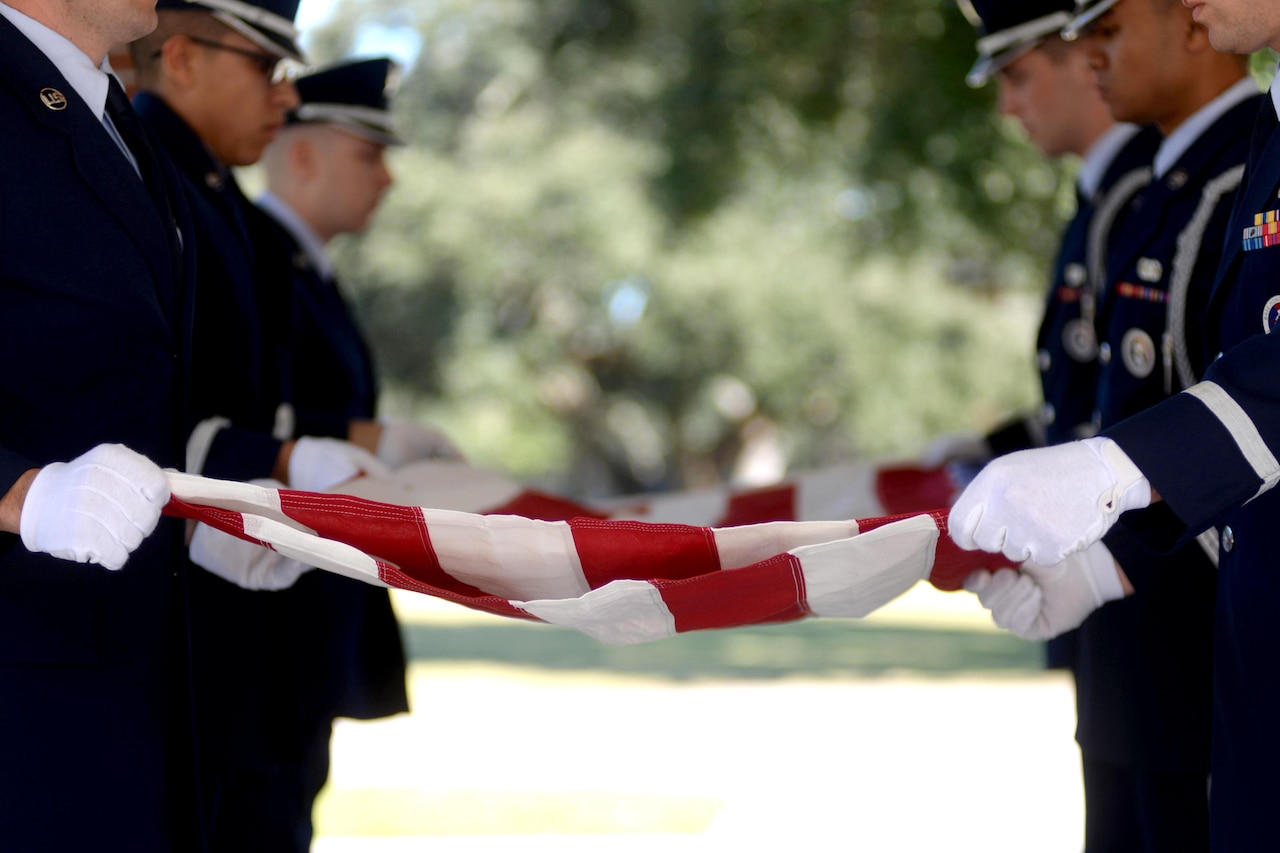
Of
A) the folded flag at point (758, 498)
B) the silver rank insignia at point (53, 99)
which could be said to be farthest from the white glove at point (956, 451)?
the silver rank insignia at point (53, 99)

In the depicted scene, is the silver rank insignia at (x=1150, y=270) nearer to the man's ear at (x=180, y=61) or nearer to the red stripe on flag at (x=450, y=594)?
the red stripe on flag at (x=450, y=594)

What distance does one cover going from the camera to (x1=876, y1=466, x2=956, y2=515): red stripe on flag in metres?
3.95

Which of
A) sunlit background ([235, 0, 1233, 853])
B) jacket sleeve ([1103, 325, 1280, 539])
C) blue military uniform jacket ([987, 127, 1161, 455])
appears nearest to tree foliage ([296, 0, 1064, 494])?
sunlit background ([235, 0, 1233, 853])

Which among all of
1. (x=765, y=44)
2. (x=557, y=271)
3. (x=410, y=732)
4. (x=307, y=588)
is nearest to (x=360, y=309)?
(x=557, y=271)

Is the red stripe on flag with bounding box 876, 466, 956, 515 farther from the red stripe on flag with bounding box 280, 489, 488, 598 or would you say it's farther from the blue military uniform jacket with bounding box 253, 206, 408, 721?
the red stripe on flag with bounding box 280, 489, 488, 598

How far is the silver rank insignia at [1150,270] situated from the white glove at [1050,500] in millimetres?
963

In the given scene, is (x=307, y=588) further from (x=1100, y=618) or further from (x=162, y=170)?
(x=1100, y=618)

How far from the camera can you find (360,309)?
25062 millimetres

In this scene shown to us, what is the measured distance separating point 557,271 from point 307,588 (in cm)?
2065

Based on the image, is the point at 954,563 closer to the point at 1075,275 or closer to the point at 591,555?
the point at 591,555

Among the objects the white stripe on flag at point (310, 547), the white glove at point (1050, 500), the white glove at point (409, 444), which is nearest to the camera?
the white glove at point (1050, 500)

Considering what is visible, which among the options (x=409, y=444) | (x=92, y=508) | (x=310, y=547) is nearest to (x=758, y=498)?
(x=409, y=444)

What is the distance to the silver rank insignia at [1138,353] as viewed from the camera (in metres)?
2.72

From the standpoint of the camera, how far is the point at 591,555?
2.27m
